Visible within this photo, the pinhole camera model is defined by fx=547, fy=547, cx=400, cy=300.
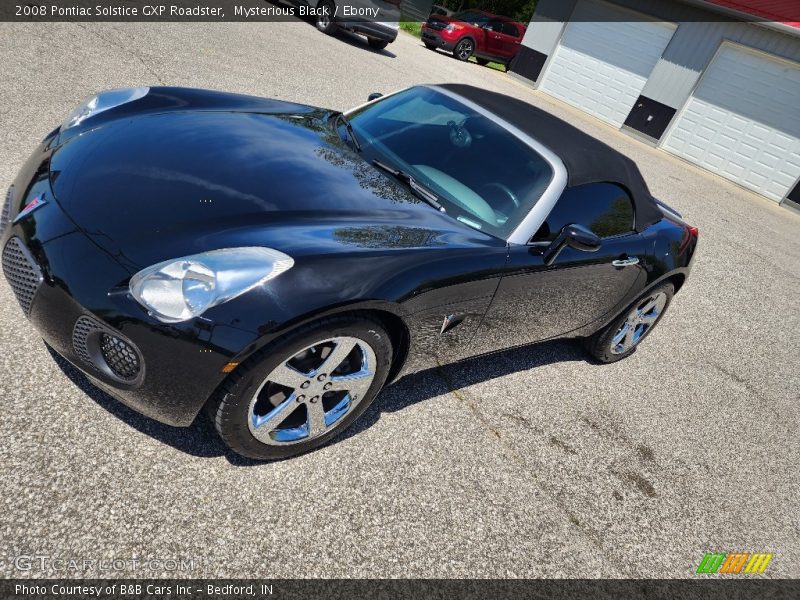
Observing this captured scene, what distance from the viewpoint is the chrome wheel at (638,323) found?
3984mm

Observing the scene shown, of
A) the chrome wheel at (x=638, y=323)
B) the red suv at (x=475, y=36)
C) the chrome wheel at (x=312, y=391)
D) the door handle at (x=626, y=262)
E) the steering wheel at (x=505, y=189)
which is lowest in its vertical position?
the chrome wheel at (x=312, y=391)

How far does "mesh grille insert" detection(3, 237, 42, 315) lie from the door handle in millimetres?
3018

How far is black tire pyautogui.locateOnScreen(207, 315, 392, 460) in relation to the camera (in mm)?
2006

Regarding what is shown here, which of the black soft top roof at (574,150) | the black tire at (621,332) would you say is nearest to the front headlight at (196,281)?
the black soft top roof at (574,150)

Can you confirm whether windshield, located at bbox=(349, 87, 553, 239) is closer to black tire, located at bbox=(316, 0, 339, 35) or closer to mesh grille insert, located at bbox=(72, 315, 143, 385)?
mesh grille insert, located at bbox=(72, 315, 143, 385)

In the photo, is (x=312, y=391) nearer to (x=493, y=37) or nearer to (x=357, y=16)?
(x=357, y=16)

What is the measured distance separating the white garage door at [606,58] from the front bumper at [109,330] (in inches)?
651

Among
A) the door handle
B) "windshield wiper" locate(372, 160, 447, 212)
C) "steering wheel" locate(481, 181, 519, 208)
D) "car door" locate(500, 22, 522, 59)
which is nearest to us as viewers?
"windshield wiper" locate(372, 160, 447, 212)

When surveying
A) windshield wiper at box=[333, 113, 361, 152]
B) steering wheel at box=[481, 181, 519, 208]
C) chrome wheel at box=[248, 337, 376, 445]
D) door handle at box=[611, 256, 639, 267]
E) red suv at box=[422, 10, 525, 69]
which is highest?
red suv at box=[422, 10, 525, 69]

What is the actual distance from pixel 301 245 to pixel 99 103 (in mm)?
1771

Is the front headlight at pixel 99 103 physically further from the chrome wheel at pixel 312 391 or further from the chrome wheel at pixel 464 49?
the chrome wheel at pixel 464 49

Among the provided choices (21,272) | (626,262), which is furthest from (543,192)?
(21,272)

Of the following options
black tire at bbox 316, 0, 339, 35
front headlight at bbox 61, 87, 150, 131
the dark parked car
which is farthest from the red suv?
front headlight at bbox 61, 87, 150, 131

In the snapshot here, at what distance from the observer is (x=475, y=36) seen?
18.1 metres
